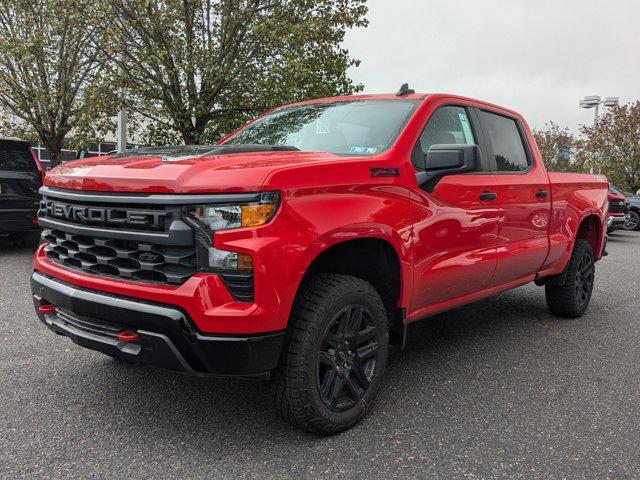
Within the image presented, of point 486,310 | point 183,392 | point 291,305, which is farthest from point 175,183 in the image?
point 486,310

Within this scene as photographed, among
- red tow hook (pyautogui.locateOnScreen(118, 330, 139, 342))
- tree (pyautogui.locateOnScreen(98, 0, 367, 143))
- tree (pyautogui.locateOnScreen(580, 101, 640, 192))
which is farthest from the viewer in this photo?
tree (pyautogui.locateOnScreen(580, 101, 640, 192))

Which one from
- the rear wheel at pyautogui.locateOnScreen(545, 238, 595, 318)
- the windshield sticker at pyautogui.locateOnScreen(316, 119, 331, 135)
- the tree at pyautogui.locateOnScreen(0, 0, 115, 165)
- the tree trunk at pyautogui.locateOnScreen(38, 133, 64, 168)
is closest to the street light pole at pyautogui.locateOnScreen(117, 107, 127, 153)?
the tree at pyautogui.locateOnScreen(0, 0, 115, 165)

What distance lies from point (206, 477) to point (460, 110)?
112 inches

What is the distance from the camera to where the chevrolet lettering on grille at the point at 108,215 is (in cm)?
249

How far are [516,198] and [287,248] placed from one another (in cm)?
234

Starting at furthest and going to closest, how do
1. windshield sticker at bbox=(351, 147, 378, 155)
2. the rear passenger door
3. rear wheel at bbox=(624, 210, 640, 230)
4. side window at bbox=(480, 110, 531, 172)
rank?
rear wheel at bbox=(624, 210, 640, 230)
side window at bbox=(480, 110, 531, 172)
the rear passenger door
windshield sticker at bbox=(351, 147, 378, 155)

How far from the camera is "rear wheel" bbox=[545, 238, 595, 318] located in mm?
5234

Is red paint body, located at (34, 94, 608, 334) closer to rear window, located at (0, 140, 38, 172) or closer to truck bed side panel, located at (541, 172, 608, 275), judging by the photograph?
truck bed side panel, located at (541, 172, 608, 275)

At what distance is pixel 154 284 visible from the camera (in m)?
2.50

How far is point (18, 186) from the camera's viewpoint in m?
7.83

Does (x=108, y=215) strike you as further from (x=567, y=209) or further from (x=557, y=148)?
(x=557, y=148)

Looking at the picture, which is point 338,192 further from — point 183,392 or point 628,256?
point 628,256

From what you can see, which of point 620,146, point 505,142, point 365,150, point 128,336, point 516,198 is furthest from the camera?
point 620,146

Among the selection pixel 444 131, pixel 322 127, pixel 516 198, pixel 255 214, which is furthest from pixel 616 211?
pixel 255 214
